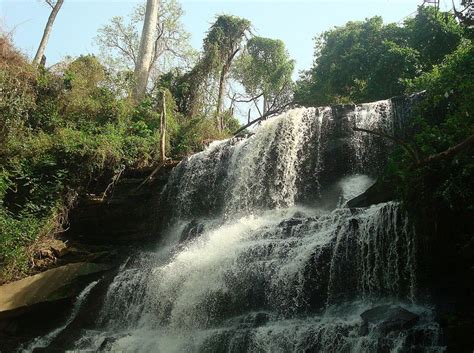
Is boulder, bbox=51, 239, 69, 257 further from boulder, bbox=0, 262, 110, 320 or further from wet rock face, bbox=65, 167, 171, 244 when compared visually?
boulder, bbox=0, 262, 110, 320

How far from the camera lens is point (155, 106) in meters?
19.7

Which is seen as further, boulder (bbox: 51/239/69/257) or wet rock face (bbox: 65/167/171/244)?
wet rock face (bbox: 65/167/171/244)

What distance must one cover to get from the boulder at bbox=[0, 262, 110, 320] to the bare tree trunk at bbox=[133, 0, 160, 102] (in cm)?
Answer: 1040

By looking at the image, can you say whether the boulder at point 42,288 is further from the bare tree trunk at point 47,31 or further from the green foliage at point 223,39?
the green foliage at point 223,39

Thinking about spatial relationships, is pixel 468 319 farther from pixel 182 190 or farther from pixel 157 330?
pixel 182 190

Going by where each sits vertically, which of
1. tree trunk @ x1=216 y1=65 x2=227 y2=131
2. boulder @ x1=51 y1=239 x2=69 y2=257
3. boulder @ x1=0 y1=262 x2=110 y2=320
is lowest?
boulder @ x1=0 y1=262 x2=110 y2=320

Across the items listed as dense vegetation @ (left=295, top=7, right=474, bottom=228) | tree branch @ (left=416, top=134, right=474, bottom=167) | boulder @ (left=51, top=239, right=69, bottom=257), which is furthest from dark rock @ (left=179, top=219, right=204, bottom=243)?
tree branch @ (left=416, top=134, right=474, bottom=167)

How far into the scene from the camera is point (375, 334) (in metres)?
6.00

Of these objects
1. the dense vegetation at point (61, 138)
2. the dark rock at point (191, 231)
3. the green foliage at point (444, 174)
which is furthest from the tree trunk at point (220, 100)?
the green foliage at point (444, 174)

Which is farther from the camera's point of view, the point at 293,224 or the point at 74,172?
the point at 74,172

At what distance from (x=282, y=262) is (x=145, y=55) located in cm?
1563

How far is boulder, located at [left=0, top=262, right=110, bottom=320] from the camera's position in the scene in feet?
33.5

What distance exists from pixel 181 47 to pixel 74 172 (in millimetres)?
15055

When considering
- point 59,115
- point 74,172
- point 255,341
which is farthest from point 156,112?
point 255,341
